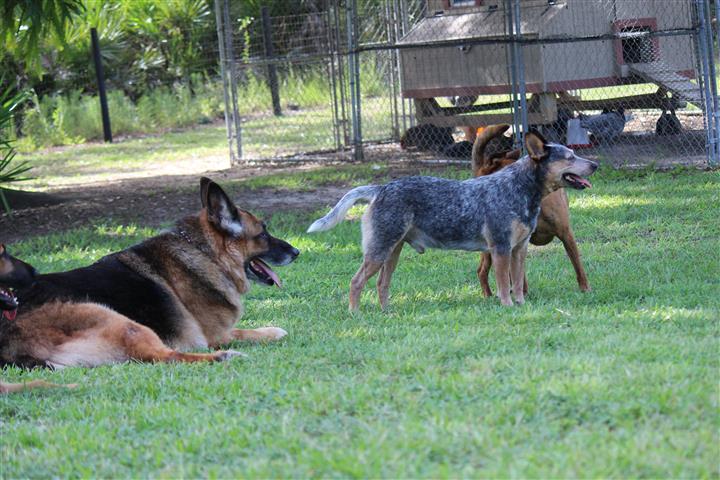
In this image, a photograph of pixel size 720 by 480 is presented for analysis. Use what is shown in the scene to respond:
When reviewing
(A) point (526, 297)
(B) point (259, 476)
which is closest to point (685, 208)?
(A) point (526, 297)

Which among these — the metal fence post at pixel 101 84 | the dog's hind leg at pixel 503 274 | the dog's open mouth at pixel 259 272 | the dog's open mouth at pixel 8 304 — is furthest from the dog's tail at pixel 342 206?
the metal fence post at pixel 101 84

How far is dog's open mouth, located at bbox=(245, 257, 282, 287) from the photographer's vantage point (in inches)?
269

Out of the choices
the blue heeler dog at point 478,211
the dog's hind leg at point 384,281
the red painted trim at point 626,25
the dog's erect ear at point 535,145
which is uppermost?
the red painted trim at point 626,25

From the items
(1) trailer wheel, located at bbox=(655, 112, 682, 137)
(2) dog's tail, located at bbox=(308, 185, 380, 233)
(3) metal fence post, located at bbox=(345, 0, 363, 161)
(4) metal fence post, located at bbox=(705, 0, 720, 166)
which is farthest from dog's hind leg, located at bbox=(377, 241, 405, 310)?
(1) trailer wheel, located at bbox=(655, 112, 682, 137)

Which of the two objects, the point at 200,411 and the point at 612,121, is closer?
the point at 200,411

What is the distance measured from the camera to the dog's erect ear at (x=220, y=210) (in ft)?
21.1

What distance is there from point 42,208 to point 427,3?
290 inches

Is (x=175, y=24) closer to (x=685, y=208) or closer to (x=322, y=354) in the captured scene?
(x=685, y=208)

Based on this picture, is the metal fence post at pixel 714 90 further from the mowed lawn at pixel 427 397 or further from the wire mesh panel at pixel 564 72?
the mowed lawn at pixel 427 397

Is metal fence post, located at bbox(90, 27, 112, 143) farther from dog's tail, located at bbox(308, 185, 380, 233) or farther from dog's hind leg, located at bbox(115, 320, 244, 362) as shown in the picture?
dog's hind leg, located at bbox(115, 320, 244, 362)

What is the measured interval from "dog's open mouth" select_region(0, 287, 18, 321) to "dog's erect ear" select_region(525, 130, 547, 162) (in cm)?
374

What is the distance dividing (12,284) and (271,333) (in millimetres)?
1778

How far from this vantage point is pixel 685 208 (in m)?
10.6

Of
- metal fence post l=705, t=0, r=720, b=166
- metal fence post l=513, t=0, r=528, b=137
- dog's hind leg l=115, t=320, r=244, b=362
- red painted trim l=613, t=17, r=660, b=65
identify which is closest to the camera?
dog's hind leg l=115, t=320, r=244, b=362
